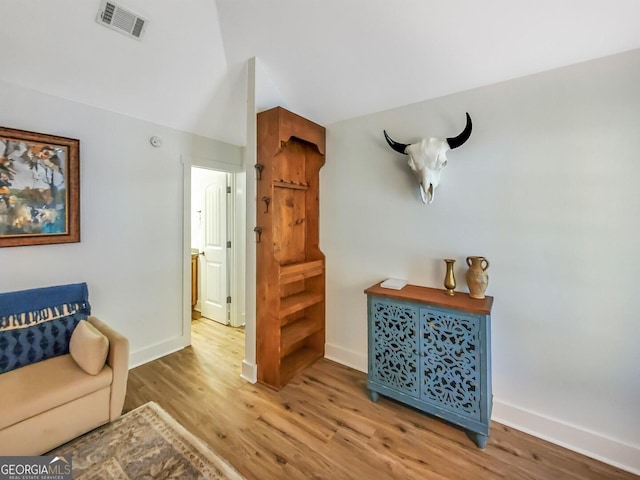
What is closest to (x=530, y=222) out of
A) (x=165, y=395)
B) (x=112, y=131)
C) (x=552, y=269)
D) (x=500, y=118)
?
(x=552, y=269)

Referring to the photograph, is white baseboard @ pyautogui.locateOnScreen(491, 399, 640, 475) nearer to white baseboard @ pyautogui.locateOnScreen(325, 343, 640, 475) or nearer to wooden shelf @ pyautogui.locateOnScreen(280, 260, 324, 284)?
white baseboard @ pyautogui.locateOnScreen(325, 343, 640, 475)

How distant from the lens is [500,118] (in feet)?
6.37

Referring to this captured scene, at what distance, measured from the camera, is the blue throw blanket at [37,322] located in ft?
6.02

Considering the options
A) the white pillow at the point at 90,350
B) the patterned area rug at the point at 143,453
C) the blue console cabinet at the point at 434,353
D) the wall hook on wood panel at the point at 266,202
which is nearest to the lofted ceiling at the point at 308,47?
the wall hook on wood panel at the point at 266,202

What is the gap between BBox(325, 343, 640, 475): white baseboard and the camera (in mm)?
1603

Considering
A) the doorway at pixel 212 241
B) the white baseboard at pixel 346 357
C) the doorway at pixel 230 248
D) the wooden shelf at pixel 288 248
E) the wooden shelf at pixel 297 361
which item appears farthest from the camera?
the doorway at pixel 212 241

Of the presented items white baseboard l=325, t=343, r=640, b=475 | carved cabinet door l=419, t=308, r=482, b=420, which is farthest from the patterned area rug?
white baseboard l=325, t=343, r=640, b=475

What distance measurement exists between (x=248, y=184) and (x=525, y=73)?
219 centimetres

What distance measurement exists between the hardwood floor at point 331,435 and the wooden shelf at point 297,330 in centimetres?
Answer: 34

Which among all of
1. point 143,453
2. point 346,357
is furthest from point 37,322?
point 346,357

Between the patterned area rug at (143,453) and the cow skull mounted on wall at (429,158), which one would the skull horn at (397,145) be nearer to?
the cow skull mounted on wall at (429,158)

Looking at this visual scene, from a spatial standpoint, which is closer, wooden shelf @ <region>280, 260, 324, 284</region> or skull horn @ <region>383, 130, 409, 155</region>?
skull horn @ <region>383, 130, 409, 155</region>

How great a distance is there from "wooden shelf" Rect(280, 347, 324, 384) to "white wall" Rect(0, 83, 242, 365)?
1272 millimetres

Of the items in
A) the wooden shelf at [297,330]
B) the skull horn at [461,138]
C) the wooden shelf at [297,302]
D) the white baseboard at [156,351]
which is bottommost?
the white baseboard at [156,351]
